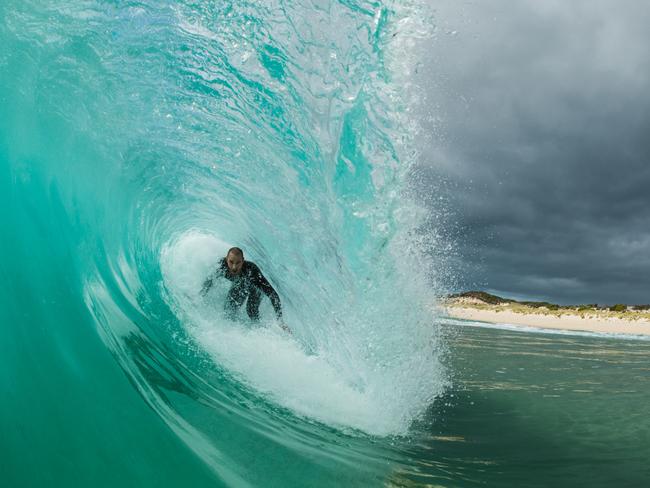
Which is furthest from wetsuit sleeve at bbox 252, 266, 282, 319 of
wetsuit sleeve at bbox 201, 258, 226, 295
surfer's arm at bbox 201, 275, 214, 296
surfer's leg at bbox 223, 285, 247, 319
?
surfer's arm at bbox 201, 275, 214, 296

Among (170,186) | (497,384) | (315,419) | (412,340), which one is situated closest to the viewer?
(315,419)

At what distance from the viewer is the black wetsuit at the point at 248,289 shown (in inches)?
246

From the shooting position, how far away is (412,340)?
510 cm

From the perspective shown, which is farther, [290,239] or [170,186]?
[170,186]

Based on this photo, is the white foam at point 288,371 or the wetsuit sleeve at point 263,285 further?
the wetsuit sleeve at point 263,285

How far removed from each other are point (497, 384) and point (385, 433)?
374cm

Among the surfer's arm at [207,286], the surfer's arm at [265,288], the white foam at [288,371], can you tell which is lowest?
the white foam at [288,371]

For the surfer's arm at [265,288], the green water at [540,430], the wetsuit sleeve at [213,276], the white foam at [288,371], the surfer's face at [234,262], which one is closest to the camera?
the green water at [540,430]

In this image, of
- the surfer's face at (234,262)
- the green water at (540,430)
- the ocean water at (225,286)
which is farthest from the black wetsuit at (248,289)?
the green water at (540,430)

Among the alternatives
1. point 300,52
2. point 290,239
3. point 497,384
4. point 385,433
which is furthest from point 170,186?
point 497,384

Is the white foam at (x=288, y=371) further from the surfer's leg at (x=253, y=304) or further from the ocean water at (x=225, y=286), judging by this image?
the surfer's leg at (x=253, y=304)

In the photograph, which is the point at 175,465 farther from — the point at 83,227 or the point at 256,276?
the point at 256,276

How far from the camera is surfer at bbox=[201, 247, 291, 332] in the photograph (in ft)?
20.1

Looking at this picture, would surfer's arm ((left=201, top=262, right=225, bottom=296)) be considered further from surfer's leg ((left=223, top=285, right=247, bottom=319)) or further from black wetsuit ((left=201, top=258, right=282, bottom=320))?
surfer's leg ((left=223, top=285, right=247, bottom=319))
